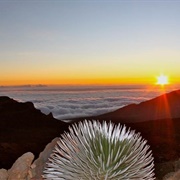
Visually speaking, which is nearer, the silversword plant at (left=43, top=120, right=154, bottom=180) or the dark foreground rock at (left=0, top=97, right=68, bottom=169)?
the silversword plant at (left=43, top=120, right=154, bottom=180)

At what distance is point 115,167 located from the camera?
285 centimetres

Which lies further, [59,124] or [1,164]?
[59,124]

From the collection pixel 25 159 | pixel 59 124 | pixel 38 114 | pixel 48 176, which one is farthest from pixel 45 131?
pixel 48 176

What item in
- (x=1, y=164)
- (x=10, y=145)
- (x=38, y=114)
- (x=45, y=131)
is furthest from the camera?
(x=38, y=114)

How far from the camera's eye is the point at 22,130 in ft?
23.9

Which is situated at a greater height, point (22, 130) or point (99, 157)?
point (99, 157)

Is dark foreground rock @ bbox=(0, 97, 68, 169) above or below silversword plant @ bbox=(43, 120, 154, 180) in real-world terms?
below

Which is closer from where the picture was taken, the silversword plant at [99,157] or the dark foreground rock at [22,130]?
the silversword plant at [99,157]

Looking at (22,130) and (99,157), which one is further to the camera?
(22,130)

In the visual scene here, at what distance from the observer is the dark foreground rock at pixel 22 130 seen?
254 inches

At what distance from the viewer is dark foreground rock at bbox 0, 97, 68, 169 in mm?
6461

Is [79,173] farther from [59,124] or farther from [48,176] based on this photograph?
[59,124]

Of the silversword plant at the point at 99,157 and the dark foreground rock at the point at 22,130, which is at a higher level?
the silversword plant at the point at 99,157

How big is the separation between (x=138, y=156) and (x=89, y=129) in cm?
41
